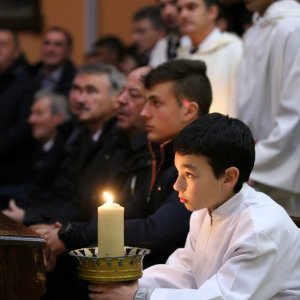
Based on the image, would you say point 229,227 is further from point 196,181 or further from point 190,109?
point 190,109

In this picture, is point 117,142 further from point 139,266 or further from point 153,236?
point 139,266

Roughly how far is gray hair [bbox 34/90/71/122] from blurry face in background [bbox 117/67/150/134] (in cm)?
165

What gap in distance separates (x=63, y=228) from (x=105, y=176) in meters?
1.06

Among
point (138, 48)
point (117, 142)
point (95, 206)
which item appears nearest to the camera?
point (95, 206)

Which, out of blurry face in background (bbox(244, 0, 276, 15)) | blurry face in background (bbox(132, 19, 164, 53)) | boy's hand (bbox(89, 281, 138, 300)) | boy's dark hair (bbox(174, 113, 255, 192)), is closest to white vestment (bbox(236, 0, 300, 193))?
blurry face in background (bbox(244, 0, 276, 15))

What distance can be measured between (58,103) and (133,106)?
178cm

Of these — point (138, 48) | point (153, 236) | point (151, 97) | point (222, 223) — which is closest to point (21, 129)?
point (138, 48)

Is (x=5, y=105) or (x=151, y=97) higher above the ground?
(x=151, y=97)

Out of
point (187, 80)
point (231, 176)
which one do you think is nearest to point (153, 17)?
point (187, 80)

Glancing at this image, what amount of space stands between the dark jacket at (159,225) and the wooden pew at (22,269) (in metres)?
0.75

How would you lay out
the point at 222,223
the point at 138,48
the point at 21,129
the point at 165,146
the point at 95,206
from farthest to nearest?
the point at 138,48 < the point at 21,129 < the point at 95,206 < the point at 165,146 < the point at 222,223

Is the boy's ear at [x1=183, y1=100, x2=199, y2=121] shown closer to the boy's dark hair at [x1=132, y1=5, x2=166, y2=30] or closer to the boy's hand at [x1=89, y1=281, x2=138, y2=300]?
the boy's hand at [x1=89, y1=281, x2=138, y2=300]

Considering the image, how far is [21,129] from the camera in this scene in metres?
6.75

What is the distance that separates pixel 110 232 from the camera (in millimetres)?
2838
